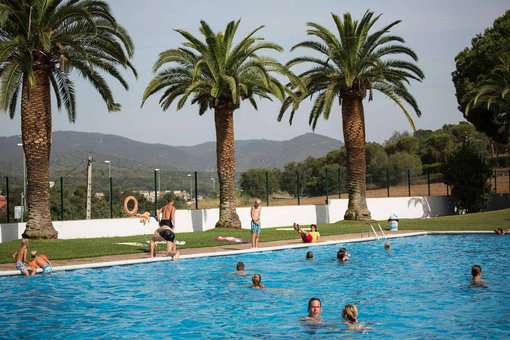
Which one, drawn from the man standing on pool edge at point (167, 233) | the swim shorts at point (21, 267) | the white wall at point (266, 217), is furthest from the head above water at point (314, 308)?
the white wall at point (266, 217)

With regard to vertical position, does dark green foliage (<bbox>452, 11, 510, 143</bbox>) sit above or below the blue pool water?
above

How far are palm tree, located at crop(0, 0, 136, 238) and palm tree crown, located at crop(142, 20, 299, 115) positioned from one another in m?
4.57

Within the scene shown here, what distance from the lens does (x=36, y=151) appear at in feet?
84.9

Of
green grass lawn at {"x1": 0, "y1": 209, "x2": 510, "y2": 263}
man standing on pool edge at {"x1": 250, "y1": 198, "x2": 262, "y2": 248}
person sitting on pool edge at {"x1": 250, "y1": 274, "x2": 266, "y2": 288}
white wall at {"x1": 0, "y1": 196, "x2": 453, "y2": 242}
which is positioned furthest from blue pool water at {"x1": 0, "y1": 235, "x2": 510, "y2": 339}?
white wall at {"x1": 0, "y1": 196, "x2": 453, "y2": 242}

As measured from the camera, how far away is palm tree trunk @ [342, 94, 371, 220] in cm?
3788

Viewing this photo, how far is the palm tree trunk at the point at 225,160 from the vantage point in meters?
33.1

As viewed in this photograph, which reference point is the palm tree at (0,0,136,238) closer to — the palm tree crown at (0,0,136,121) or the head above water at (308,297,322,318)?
the palm tree crown at (0,0,136,121)

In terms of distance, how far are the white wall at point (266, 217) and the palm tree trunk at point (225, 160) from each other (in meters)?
2.57

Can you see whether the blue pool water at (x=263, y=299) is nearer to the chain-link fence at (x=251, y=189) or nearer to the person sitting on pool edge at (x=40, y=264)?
the person sitting on pool edge at (x=40, y=264)

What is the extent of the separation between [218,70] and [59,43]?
27.1ft

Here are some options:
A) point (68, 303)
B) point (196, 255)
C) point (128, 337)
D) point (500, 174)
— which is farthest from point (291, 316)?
point (500, 174)

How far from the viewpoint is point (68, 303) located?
14633 mm

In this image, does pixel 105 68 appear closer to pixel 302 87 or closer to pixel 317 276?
pixel 302 87

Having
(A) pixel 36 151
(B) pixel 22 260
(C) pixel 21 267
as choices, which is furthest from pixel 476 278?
(A) pixel 36 151
